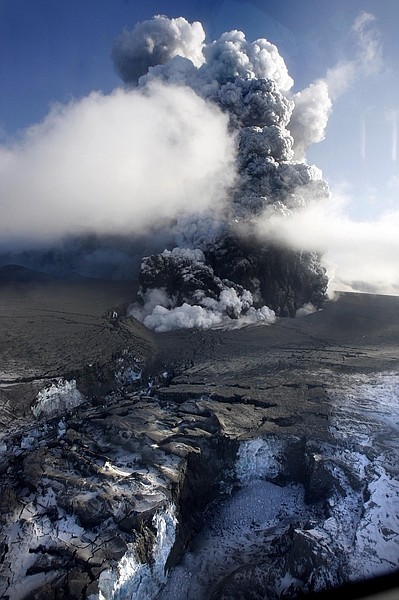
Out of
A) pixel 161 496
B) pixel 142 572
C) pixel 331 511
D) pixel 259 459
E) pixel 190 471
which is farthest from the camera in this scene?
pixel 259 459

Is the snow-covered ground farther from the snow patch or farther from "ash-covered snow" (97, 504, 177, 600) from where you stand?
"ash-covered snow" (97, 504, 177, 600)

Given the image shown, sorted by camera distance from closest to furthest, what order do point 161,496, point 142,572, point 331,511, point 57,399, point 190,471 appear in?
point 142,572, point 161,496, point 331,511, point 190,471, point 57,399

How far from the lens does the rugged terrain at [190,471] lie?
34.6 ft

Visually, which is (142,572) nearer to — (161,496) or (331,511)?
(161,496)

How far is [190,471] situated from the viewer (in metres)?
14.3

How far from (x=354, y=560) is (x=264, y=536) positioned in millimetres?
3134

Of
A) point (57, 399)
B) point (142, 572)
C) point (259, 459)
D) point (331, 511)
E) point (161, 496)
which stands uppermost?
point (57, 399)

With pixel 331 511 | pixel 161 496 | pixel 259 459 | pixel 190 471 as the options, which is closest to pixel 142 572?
pixel 161 496

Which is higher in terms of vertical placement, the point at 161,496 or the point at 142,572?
the point at 161,496

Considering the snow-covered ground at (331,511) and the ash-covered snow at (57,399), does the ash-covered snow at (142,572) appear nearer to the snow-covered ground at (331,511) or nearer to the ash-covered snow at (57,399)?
the snow-covered ground at (331,511)

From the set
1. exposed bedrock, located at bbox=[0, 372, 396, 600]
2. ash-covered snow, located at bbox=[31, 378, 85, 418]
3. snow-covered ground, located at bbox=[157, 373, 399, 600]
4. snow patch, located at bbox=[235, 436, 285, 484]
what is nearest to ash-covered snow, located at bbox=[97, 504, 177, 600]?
exposed bedrock, located at bbox=[0, 372, 396, 600]

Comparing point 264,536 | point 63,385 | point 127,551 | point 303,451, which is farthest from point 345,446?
point 63,385

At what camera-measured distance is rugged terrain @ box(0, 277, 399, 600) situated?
10.6m

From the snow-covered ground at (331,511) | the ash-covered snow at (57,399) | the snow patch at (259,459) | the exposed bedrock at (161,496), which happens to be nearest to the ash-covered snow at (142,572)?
the exposed bedrock at (161,496)
